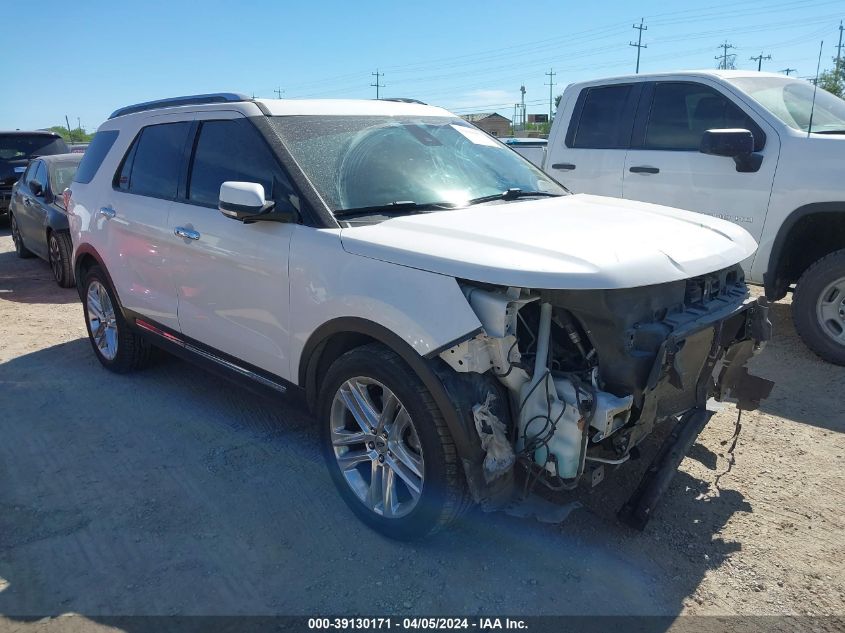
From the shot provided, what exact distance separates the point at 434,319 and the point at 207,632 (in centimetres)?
153

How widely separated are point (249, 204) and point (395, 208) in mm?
729

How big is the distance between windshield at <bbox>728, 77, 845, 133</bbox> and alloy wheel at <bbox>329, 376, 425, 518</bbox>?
4.35 metres

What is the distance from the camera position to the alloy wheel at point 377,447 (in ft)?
9.98

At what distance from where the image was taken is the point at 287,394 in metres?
3.65

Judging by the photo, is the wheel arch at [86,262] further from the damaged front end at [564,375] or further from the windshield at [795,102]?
the windshield at [795,102]

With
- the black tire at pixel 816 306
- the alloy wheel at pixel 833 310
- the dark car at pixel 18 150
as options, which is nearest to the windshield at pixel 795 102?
the black tire at pixel 816 306

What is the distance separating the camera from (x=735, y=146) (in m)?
5.25

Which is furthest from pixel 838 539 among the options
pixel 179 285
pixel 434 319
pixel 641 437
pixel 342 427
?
pixel 179 285

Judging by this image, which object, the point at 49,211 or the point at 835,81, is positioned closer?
the point at 835,81

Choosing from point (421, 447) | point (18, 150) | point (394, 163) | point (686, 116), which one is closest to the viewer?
point (421, 447)

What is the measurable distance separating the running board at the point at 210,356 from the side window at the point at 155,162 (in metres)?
0.94

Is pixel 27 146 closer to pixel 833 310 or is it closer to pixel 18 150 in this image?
pixel 18 150

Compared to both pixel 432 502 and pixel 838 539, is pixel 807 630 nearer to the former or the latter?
pixel 838 539

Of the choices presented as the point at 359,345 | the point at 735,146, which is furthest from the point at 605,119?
the point at 359,345
